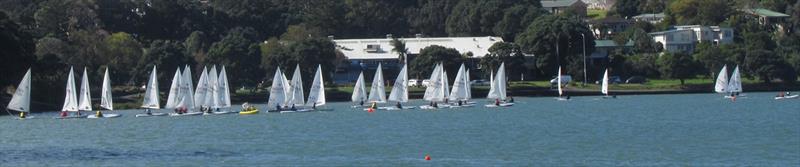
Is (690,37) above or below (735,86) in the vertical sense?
above

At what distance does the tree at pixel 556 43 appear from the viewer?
16875cm

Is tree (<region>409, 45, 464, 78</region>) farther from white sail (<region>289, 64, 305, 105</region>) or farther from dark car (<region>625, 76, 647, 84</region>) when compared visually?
white sail (<region>289, 64, 305, 105</region>)

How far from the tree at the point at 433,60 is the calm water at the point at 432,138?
3903cm

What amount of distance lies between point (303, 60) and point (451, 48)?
15770 millimetres

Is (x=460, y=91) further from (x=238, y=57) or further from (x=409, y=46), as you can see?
(x=409, y=46)

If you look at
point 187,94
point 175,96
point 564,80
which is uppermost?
point 564,80

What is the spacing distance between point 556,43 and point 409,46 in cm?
1926

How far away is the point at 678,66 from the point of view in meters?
165

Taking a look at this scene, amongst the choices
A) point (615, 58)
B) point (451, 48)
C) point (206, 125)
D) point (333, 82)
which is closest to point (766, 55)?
point (615, 58)

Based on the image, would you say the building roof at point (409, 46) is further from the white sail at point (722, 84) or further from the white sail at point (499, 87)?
the white sail at point (499, 87)

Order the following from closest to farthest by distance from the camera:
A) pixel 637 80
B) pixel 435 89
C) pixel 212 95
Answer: pixel 212 95, pixel 435 89, pixel 637 80

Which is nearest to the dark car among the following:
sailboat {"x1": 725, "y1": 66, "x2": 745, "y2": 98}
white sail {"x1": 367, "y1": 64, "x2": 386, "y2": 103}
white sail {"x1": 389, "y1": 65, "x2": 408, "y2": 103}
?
sailboat {"x1": 725, "y1": 66, "x2": 745, "y2": 98}

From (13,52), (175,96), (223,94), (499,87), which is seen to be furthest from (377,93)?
(13,52)

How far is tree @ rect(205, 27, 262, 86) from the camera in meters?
157
